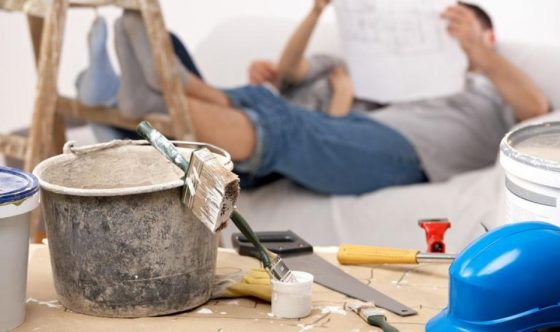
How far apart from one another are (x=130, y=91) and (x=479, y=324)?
1.36 metres

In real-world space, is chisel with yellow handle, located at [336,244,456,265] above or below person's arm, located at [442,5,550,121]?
above

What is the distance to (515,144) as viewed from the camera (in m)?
1.03

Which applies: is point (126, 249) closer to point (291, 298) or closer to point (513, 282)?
point (291, 298)

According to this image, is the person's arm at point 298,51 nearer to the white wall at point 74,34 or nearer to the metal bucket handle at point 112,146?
the white wall at point 74,34

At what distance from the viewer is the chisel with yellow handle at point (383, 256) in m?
1.12

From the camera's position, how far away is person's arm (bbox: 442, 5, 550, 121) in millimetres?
2379

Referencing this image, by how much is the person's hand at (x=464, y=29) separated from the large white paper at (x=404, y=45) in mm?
18

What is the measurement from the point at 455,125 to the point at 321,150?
A: 0.47 metres

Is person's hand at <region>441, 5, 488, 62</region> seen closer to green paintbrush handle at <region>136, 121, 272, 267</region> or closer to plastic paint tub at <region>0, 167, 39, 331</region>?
green paintbrush handle at <region>136, 121, 272, 267</region>

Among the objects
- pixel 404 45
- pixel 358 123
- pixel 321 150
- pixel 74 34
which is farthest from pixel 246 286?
pixel 74 34

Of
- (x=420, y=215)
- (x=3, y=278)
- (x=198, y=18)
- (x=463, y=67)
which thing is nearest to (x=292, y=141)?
(x=420, y=215)

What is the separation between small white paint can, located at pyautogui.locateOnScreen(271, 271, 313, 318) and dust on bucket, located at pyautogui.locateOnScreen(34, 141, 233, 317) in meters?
0.09

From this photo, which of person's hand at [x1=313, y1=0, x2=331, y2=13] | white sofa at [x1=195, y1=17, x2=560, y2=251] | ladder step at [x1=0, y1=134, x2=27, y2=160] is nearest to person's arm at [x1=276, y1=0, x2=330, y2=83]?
person's hand at [x1=313, y1=0, x2=331, y2=13]

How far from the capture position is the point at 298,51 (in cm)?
263
